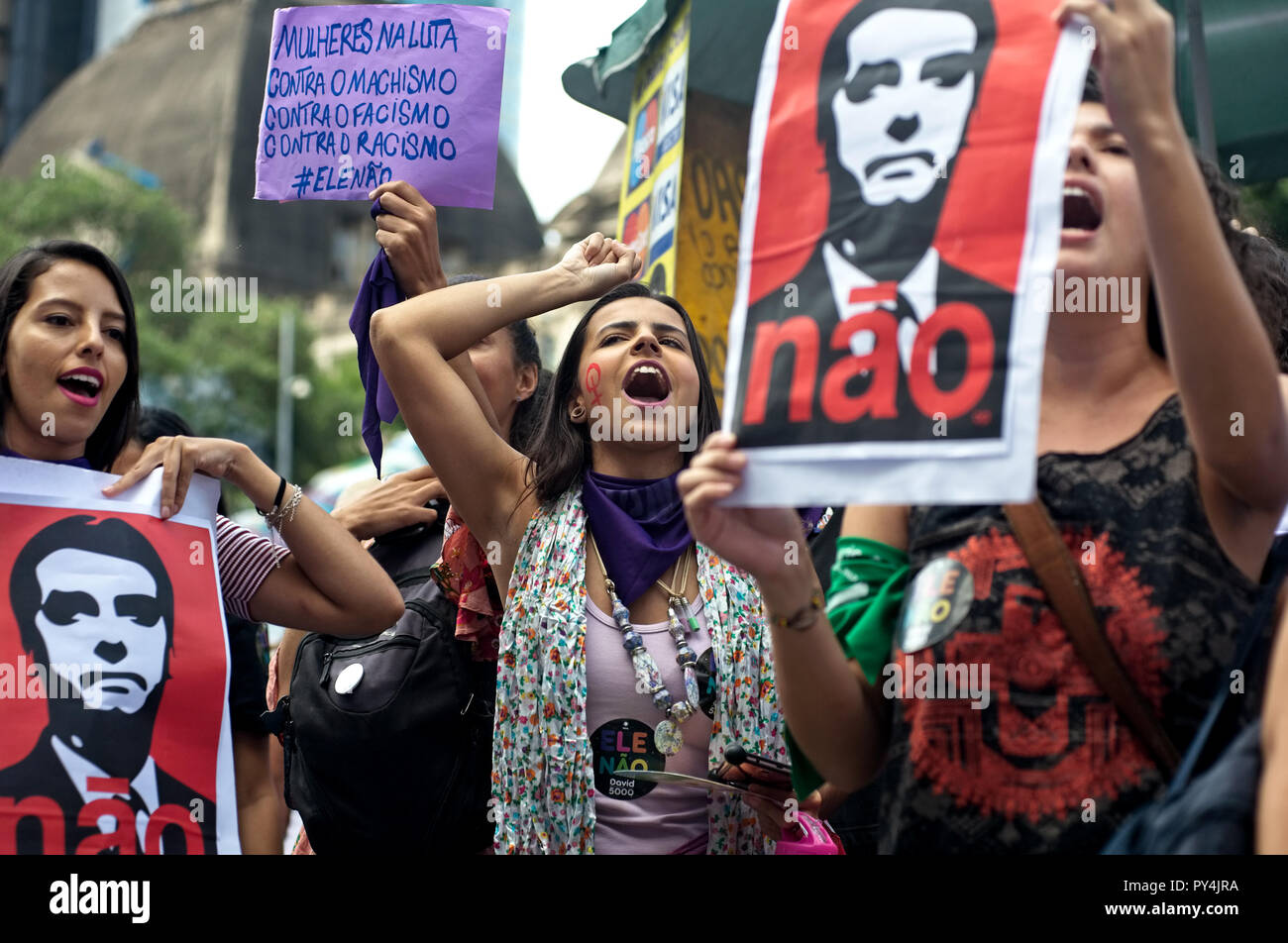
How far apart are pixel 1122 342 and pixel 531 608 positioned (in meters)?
1.22

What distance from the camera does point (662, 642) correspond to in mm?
2887

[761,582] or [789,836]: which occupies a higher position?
[761,582]

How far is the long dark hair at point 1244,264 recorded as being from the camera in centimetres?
220

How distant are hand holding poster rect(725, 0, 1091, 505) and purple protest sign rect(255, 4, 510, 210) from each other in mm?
1409

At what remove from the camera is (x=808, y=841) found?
283cm

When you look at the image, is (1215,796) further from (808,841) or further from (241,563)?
(241,563)
